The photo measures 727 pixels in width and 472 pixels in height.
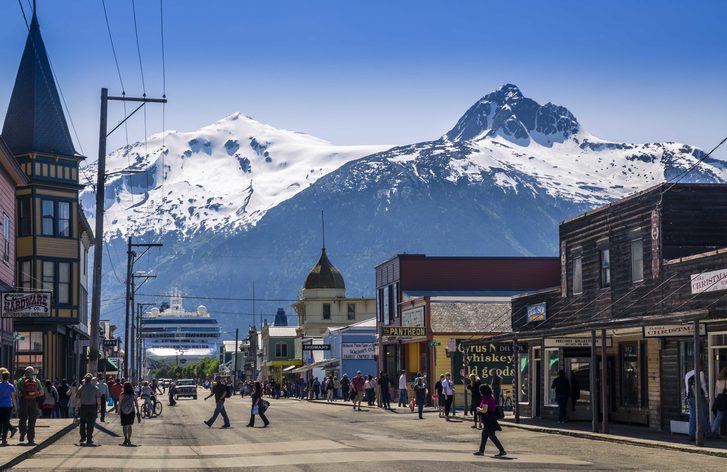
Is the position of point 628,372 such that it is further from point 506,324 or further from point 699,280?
point 506,324

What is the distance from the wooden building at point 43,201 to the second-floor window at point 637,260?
2798cm

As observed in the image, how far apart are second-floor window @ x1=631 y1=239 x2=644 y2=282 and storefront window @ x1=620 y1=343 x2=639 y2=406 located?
2055 millimetres

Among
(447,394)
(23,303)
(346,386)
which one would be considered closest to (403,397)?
(447,394)

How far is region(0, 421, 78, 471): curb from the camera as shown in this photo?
79.4ft

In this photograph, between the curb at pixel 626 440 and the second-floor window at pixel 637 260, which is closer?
the curb at pixel 626 440

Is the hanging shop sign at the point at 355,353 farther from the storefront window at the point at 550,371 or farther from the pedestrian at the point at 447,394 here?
the storefront window at the point at 550,371

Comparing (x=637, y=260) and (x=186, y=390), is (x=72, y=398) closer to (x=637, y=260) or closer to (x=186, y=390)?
(x=637, y=260)

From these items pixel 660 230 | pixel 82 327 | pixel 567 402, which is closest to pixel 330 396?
pixel 82 327

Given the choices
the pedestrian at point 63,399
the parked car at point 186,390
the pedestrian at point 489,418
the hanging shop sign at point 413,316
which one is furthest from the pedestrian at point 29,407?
the parked car at point 186,390

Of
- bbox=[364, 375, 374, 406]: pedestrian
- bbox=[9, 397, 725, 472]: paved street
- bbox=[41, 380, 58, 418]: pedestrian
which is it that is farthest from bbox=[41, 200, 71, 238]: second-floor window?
bbox=[9, 397, 725, 472]: paved street

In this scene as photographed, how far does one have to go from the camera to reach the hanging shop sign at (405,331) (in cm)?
5828

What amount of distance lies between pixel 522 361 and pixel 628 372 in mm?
11020

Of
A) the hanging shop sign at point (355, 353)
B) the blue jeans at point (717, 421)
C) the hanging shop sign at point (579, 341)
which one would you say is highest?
the hanging shop sign at point (579, 341)

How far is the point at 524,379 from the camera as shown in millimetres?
48844
